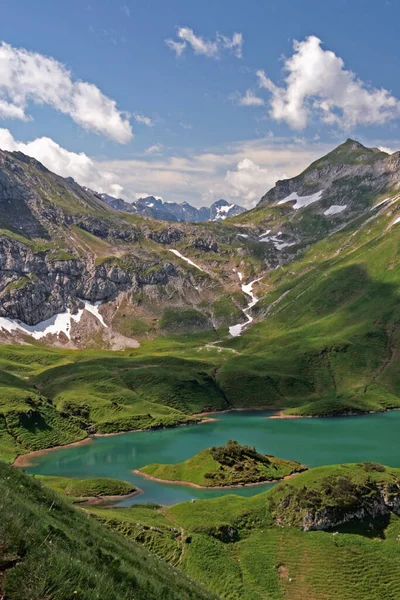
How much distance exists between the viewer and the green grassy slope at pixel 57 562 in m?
11.4

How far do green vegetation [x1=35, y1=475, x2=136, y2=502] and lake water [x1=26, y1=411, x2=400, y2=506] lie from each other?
12.3 feet

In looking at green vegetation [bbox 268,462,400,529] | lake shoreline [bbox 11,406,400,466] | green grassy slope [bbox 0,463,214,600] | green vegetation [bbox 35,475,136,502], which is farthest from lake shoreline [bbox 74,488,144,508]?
green grassy slope [bbox 0,463,214,600]

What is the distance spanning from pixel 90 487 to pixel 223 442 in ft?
188

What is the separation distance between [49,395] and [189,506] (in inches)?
4780

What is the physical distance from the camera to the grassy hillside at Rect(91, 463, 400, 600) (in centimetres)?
4894

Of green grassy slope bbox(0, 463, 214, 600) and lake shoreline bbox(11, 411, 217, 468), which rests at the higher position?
green grassy slope bbox(0, 463, 214, 600)

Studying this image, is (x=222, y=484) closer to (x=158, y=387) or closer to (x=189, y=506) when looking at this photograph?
(x=189, y=506)

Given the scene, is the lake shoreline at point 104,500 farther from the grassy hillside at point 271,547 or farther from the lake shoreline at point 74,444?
the lake shoreline at point 74,444

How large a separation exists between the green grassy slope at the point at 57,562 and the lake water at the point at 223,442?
62674 millimetres

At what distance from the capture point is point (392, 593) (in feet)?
157

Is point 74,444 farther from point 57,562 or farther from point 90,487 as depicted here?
point 57,562

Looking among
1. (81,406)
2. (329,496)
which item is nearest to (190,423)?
(81,406)

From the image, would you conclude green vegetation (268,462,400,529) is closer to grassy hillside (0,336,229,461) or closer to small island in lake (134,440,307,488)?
small island in lake (134,440,307,488)

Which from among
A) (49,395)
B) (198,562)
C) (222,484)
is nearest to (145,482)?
(222,484)
